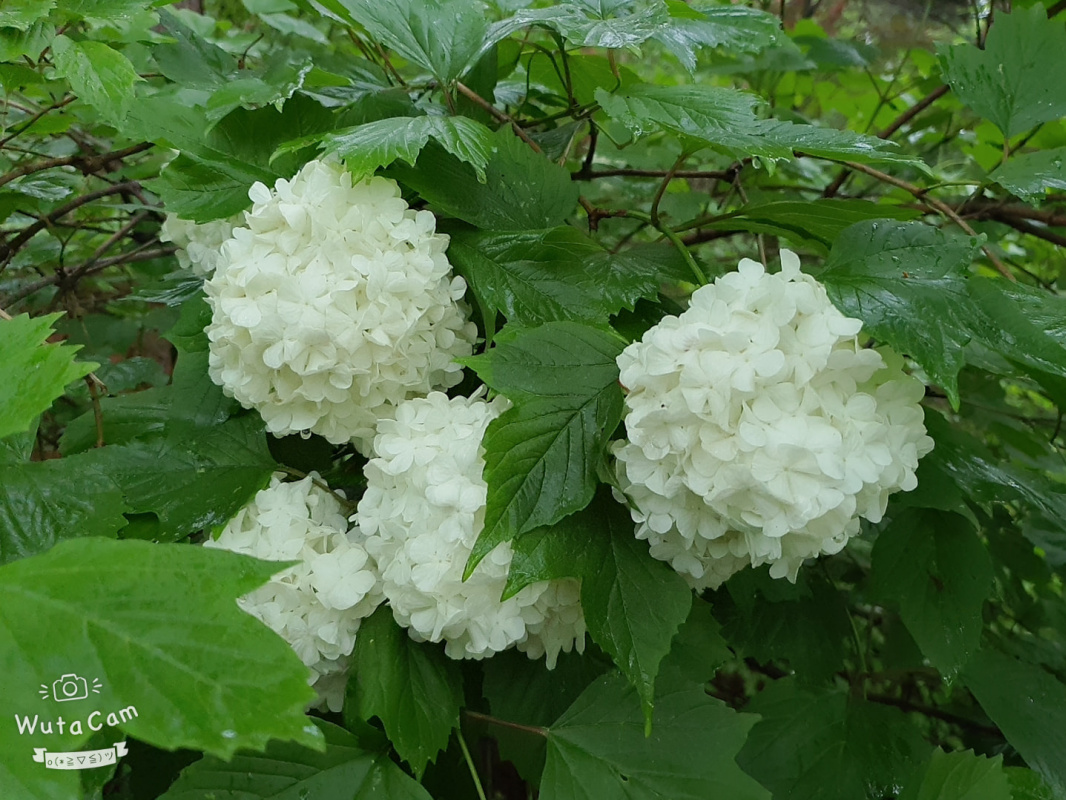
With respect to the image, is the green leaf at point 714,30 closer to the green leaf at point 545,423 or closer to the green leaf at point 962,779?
the green leaf at point 545,423

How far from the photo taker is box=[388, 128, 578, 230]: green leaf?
0.88m

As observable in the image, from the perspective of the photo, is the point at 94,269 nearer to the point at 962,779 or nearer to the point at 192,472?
the point at 192,472

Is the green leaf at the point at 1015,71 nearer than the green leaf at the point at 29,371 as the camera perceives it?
No

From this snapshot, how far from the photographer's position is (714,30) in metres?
1.00

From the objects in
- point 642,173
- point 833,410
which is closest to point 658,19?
point 642,173

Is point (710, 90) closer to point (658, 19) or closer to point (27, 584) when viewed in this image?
point (658, 19)

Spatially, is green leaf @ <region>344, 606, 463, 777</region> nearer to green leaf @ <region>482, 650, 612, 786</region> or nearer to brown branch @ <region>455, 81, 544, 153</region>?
green leaf @ <region>482, 650, 612, 786</region>

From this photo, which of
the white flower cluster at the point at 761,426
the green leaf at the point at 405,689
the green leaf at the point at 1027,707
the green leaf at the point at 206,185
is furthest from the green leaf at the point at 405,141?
the green leaf at the point at 1027,707

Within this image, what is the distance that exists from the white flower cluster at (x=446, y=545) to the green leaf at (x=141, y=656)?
224 mm

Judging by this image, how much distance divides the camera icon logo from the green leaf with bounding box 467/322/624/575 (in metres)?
0.30

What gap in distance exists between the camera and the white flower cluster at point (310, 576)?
79 cm

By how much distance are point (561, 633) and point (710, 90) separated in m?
0.66

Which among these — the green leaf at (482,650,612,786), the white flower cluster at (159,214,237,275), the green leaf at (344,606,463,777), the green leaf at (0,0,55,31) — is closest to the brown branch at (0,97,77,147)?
the green leaf at (0,0,55,31)

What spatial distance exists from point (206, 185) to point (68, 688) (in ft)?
1.94
